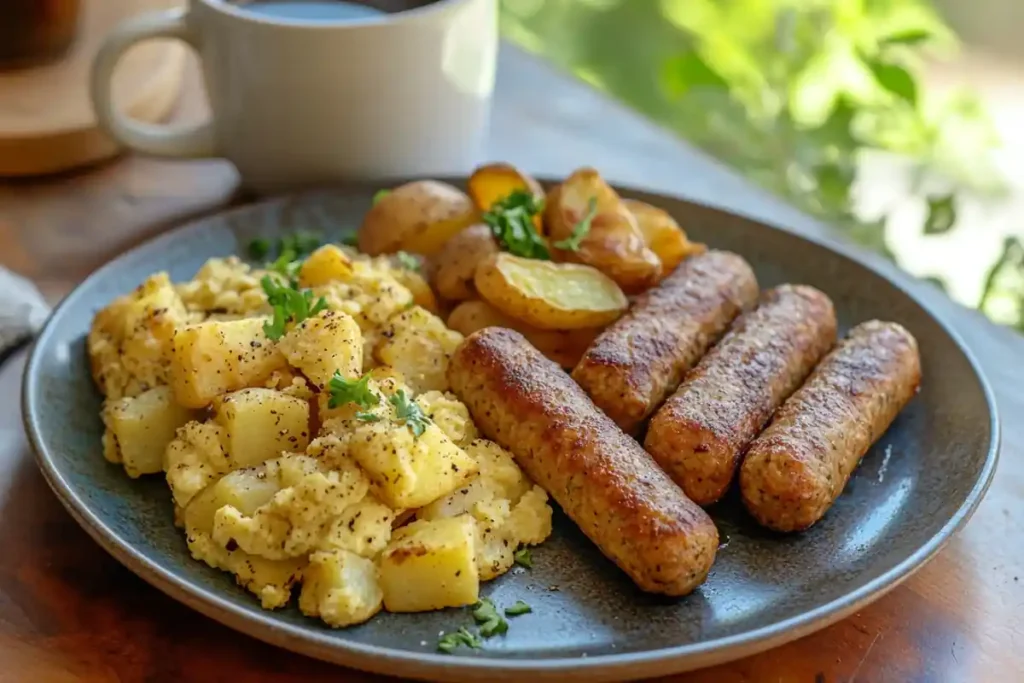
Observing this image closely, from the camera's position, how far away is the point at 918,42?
8.79ft

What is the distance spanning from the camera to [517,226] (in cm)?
201

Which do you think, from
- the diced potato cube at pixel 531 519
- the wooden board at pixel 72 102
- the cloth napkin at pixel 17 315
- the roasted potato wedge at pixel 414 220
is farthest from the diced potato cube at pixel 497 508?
the wooden board at pixel 72 102

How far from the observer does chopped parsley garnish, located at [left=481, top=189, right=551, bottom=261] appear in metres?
1.98

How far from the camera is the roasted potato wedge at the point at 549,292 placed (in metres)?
1.85

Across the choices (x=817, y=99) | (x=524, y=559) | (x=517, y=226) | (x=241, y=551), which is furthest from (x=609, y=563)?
(x=817, y=99)

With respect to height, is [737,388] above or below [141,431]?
above

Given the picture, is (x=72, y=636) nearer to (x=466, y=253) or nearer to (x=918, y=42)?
(x=466, y=253)

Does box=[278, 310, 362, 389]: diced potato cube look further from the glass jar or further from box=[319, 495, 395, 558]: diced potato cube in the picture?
the glass jar

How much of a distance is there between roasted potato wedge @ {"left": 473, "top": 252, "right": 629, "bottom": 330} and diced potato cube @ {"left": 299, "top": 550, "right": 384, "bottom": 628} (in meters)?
0.55

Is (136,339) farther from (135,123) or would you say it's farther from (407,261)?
(135,123)

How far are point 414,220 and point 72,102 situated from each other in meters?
1.05

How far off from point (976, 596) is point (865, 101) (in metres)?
1.71

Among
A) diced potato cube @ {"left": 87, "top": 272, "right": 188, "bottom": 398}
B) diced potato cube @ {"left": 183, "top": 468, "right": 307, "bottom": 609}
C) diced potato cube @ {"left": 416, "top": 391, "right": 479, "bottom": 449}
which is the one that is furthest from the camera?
diced potato cube @ {"left": 87, "top": 272, "right": 188, "bottom": 398}

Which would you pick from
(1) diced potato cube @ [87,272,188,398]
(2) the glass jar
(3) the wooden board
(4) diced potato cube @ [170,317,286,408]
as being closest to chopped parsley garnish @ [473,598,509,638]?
(4) diced potato cube @ [170,317,286,408]
